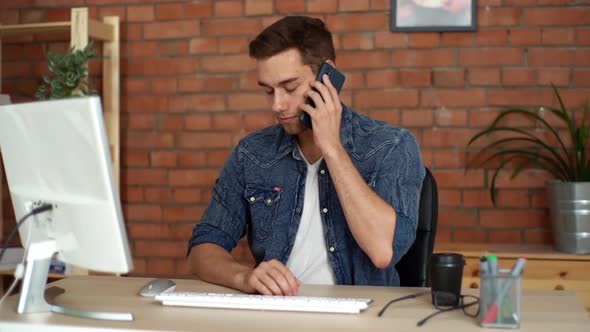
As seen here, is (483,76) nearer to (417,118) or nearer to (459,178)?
(417,118)

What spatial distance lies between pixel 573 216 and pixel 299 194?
3.97ft

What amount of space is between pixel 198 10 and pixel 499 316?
94.6 inches

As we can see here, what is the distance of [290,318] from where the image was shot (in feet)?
4.63

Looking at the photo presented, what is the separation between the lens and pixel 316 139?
75.7 inches

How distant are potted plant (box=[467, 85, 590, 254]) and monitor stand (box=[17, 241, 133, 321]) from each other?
1920mm

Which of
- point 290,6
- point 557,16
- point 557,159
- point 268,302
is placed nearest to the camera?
point 268,302

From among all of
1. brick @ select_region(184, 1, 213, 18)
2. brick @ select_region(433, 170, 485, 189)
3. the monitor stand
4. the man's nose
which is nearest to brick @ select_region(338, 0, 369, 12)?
brick @ select_region(184, 1, 213, 18)

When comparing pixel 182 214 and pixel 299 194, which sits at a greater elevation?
pixel 299 194

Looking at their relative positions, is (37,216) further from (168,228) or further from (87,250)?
(168,228)

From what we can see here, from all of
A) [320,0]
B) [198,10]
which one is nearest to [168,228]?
[198,10]

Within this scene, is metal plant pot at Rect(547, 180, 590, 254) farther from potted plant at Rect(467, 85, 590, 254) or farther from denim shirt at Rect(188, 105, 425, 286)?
denim shirt at Rect(188, 105, 425, 286)

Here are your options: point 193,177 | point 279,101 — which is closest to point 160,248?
point 193,177

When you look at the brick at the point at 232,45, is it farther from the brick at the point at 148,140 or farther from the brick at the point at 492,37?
the brick at the point at 492,37

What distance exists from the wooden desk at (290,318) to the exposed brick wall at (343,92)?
150 centimetres
